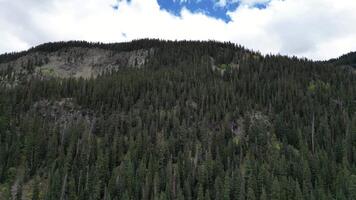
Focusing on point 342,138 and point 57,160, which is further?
point 342,138

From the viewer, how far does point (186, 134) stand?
112m

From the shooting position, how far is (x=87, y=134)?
112375 mm

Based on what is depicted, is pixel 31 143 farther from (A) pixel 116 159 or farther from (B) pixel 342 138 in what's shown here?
(B) pixel 342 138

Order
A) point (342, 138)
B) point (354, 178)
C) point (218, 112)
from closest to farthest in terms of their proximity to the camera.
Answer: point (354, 178), point (342, 138), point (218, 112)

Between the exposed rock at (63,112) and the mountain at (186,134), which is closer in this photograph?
the mountain at (186,134)

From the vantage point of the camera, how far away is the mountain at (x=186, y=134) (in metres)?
84.0

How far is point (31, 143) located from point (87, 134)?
1620 centimetres

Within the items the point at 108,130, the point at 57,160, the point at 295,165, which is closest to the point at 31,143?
the point at 57,160

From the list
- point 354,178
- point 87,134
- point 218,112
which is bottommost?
point 354,178

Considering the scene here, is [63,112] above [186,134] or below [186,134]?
above

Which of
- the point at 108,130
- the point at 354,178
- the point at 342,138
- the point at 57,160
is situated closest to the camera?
the point at 354,178

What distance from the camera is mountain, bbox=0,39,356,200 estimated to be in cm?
8400

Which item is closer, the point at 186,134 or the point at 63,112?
the point at 186,134

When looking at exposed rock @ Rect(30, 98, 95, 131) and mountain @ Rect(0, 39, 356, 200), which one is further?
exposed rock @ Rect(30, 98, 95, 131)
